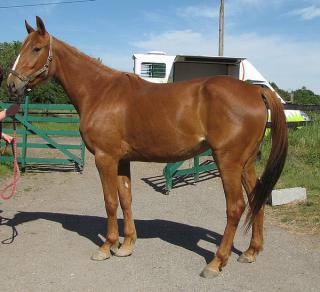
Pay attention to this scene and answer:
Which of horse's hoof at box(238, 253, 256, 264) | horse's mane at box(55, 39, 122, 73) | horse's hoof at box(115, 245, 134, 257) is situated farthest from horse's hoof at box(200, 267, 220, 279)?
horse's mane at box(55, 39, 122, 73)

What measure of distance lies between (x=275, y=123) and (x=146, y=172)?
5.88 m

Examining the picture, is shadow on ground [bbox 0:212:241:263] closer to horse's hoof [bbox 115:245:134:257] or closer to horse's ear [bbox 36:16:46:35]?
horse's hoof [bbox 115:245:134:257]

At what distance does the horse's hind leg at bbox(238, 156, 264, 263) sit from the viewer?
159 inches

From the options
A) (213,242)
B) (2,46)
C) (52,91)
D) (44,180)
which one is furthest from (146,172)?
(2,46)

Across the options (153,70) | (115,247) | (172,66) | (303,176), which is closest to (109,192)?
(115,247)

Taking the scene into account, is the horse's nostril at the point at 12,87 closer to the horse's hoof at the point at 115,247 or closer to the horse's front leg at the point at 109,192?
the horse's front leg at the point at 109,192

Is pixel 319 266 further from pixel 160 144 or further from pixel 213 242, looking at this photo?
pixel 160 144

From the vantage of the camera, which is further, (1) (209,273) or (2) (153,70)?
(2) (153,70)

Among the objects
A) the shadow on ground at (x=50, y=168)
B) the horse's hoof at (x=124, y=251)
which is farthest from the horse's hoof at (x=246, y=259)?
the shadow on ground at (x=50, y=168)

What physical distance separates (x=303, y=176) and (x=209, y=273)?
15.4 ft

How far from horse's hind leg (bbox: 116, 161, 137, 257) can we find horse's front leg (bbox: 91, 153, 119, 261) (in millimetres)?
127

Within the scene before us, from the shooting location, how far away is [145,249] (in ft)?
14.5

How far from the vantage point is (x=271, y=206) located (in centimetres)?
611

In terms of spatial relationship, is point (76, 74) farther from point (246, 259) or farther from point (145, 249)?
point (246, 259)
